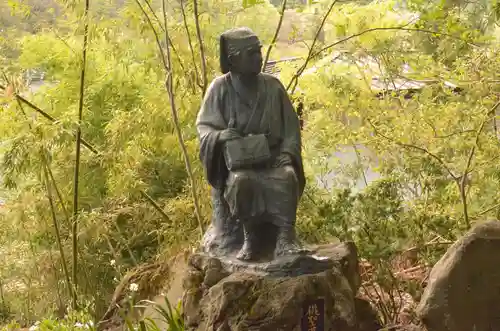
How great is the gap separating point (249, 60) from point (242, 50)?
0.07m

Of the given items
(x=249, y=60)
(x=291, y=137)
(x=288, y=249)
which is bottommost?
(x=288, y=249)

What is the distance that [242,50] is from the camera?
356 centimetres

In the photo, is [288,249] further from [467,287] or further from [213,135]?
[467,287]

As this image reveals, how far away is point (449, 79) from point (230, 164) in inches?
87.4

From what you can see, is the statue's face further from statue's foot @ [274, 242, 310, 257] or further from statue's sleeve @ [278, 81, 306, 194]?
statue's foot @ [274, 242, 310, 257]

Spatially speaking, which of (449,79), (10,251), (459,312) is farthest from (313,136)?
(10,251)

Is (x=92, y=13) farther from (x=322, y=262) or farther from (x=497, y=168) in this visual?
(x=497, y=168)

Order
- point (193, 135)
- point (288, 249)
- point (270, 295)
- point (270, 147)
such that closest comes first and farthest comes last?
point (270, 295) → point (288, 249) → point (270, 147) → point (193, 135)

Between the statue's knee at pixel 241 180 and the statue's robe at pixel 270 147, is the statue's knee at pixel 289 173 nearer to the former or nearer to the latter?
the statue's robe at pixel 270 147

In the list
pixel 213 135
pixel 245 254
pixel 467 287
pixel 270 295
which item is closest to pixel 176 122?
pixel 213 135

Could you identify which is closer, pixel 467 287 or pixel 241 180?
pixel 241 180

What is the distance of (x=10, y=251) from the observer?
5980 mm

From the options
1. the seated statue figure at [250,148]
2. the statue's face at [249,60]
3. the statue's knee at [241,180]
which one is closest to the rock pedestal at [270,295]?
the seated statue figure at [250,148]

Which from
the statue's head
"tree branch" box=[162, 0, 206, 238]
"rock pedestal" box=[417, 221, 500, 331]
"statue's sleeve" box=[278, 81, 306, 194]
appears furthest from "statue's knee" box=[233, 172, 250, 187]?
"rock pedestal" box=[417, 221, 500, 331]
